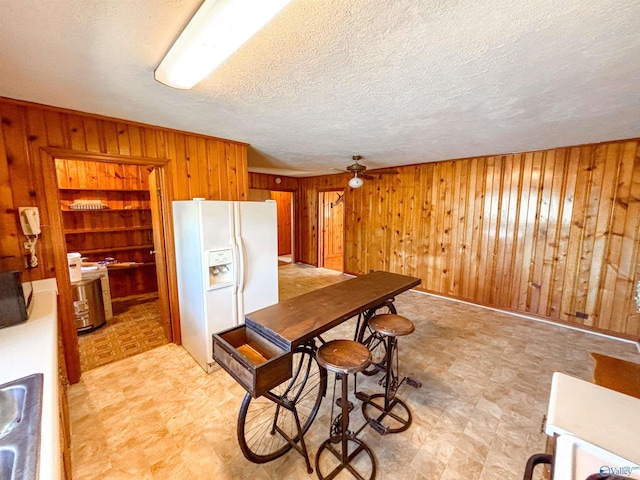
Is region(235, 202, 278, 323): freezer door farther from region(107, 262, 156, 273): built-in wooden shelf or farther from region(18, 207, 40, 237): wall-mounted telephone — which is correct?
region(107, 262, 156, 273): built-in wooden shelf

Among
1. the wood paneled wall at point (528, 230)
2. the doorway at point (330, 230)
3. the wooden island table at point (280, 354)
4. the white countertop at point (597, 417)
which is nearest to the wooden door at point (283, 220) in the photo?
the doorway at point (330, 230)

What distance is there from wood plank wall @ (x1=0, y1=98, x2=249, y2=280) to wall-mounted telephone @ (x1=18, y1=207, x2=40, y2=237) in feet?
0.16

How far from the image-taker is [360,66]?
149 centimetres

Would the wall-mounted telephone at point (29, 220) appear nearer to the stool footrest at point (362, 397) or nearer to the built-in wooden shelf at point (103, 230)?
the built-in wooden shelf at point (103, 230)

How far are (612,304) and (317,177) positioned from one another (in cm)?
549

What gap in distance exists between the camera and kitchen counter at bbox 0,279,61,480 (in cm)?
73

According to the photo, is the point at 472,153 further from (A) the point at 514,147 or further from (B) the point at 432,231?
(B) the point at 432,231

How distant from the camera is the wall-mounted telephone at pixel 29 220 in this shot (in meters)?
2.01

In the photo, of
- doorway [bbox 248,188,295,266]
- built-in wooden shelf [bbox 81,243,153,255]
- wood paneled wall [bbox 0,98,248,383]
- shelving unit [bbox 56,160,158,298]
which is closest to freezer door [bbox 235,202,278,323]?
wood paneled wall [bbox 0,98,248,383]

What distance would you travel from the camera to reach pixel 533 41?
49.0 inches

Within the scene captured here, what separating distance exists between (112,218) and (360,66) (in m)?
4.83

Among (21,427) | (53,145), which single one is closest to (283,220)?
(53,145)

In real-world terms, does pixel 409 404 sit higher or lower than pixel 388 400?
lower

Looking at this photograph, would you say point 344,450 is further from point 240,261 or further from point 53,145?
point 53,145
